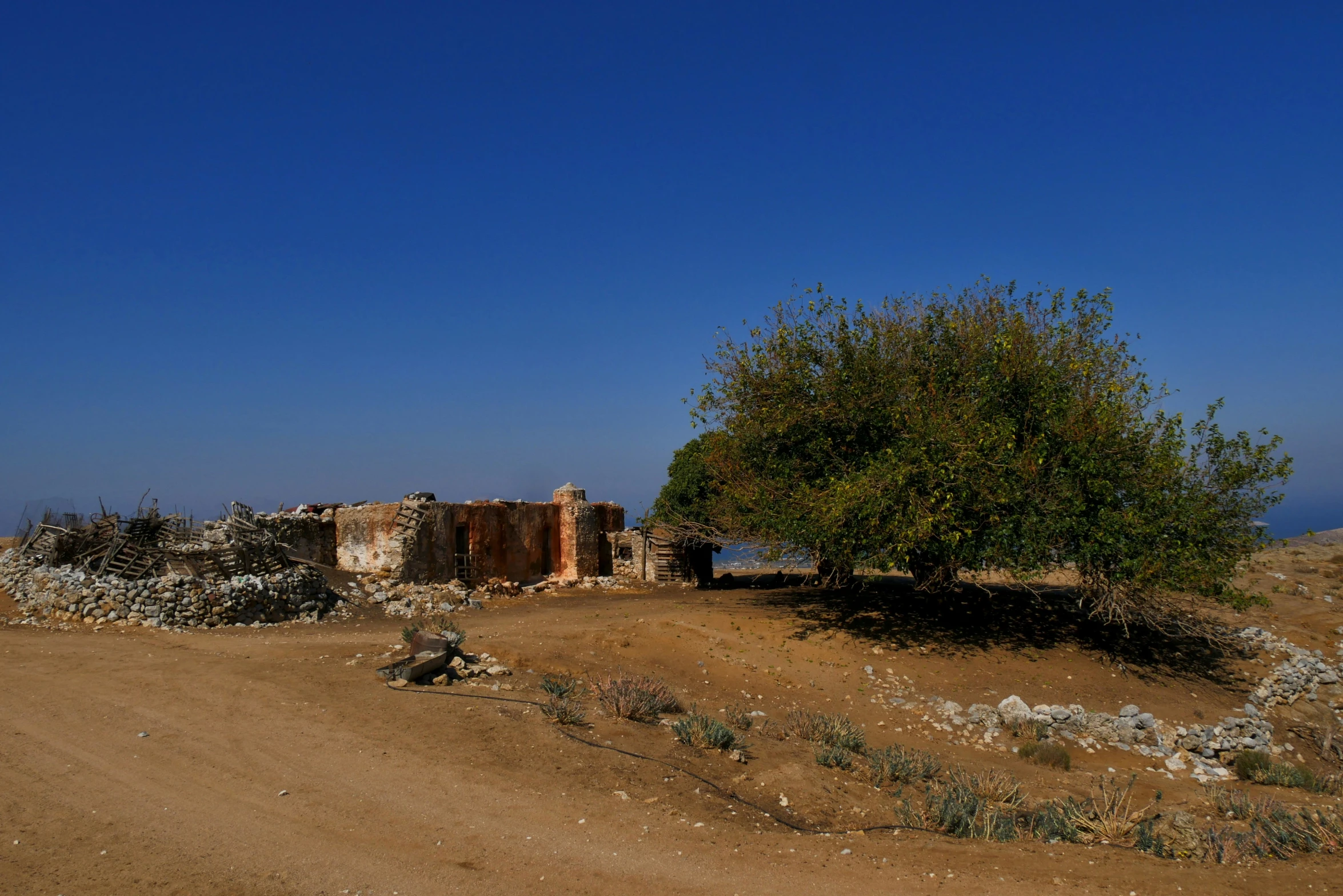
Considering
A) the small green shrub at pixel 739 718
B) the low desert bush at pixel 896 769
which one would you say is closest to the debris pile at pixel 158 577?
the small green shrub at pixel 739 718

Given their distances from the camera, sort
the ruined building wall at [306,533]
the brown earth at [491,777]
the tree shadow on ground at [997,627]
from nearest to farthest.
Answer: the brown earth at [491,777] → the tree shadow on ground at [997,627] → the ruined building wall at [306,533]

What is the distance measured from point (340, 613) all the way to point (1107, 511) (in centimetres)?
1594

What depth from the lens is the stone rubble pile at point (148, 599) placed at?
14688 millimetres

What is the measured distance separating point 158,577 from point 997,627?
683 inches

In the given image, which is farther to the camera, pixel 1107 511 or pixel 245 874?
pixel 1107 511

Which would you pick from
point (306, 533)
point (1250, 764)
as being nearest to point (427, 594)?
point (306, 533)

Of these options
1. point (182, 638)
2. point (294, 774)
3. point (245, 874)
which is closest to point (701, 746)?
point (294, 774)

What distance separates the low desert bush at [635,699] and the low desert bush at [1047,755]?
17.1 feet

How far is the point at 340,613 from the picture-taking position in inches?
696

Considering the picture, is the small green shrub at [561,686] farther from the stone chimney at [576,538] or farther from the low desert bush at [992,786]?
the stone chimney at [576,538]

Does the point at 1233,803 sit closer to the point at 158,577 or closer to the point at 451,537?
the point at 158,577

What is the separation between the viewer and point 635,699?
1014 centimetres

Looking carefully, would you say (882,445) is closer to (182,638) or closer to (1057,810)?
(1057,810)

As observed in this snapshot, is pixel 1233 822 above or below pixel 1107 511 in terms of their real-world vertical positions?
below
